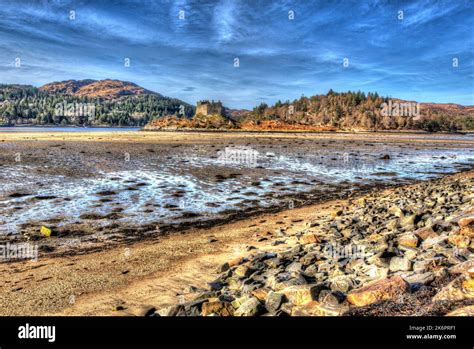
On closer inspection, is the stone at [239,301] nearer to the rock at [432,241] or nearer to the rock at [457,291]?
the rock at [457,291]

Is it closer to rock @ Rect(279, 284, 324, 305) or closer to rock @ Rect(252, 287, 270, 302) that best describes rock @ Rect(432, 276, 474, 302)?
rock @ Rect(279, 284, 324, 305)

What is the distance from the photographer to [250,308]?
5254 millimetres

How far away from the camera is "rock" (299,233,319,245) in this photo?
996cm

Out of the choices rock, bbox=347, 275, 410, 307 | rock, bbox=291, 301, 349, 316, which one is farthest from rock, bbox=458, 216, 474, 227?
rock, bbox=291, 301, 349, 316

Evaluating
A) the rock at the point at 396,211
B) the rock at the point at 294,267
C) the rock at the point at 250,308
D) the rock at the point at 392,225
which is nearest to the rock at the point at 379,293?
the rock at the point at 250,308

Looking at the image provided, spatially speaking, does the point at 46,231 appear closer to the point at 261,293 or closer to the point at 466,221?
the point at 261,293

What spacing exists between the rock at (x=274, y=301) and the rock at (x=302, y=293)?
6.7 inches

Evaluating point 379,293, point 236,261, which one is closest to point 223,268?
point 236,261

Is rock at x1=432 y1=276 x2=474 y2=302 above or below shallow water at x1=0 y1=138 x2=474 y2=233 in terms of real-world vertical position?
above

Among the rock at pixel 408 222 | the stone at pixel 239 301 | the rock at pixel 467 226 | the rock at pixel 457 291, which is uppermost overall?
the rock at pixel 467 226

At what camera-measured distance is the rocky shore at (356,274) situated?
4.66 metres

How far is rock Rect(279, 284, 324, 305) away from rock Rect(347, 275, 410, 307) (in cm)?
56

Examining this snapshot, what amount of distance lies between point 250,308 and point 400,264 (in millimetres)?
3239

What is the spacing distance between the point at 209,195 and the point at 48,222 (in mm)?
8022
